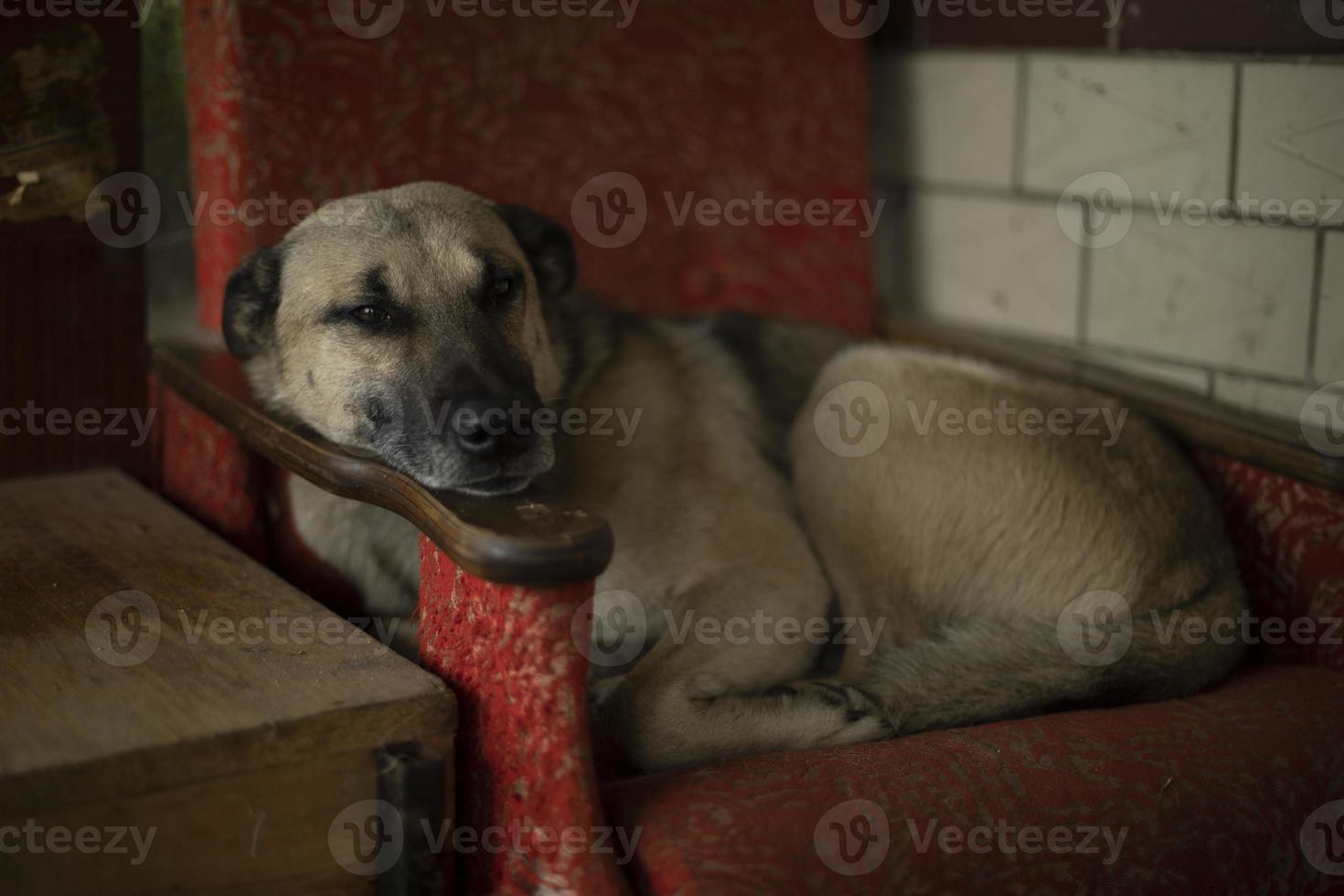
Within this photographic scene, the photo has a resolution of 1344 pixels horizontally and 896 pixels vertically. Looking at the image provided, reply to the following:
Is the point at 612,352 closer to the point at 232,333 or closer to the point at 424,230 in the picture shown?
the point at 424,230

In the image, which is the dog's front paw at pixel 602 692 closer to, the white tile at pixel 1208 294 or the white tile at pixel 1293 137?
the white tile at pixel 1208 294

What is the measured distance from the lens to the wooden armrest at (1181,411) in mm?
2197

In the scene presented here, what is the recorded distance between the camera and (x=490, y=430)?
1.76 meters

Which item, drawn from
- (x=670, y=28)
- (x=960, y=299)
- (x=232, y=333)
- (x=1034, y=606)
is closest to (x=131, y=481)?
(x=232, y=333)

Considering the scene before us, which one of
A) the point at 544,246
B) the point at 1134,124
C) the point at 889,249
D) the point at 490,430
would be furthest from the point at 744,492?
the point at 889,249

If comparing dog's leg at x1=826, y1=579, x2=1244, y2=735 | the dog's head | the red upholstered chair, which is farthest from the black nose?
dog's leg at x1=826, y1=579, x2=1244, y2=735

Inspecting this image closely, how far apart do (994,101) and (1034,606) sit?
1.46m

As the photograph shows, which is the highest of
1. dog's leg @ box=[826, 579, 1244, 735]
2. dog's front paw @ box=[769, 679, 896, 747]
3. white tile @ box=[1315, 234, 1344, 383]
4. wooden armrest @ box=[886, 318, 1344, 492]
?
white tile @ box=[1315, 234, 1344, 383]

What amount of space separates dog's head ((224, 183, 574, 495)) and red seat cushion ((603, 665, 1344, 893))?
572 mm

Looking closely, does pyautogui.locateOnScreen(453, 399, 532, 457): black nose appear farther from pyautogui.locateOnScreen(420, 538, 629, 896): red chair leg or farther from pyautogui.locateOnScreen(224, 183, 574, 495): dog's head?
pyautogui.locateOnScreen(420, 538, 629, 896): red chair leg

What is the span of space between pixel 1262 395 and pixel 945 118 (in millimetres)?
1194

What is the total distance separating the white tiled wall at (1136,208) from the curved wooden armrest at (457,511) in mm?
1618

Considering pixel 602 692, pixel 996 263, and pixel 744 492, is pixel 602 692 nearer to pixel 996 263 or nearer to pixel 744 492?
pixel 744 492

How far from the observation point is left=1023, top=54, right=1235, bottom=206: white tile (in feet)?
8.12
